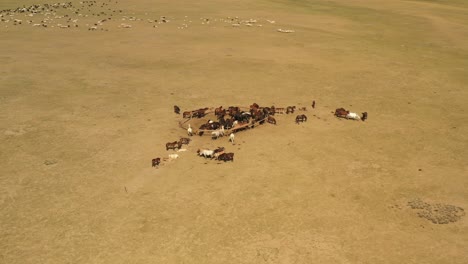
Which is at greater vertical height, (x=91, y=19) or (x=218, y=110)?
(x=91, y=19)

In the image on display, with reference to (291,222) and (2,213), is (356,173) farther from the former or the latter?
(2,213)

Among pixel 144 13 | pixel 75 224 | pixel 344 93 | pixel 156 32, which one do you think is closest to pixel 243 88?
pixel 344 93

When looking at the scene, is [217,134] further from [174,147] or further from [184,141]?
[174,147]

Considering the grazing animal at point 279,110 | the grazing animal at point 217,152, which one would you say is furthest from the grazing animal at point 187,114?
the grazing animal at point 279,110

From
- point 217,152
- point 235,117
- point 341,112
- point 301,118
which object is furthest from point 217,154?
point 341,112

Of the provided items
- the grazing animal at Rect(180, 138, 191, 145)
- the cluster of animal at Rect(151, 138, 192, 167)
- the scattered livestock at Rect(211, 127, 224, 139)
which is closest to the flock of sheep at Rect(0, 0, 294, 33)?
the scattered livestock at Rect(211, 127, 224, 139)

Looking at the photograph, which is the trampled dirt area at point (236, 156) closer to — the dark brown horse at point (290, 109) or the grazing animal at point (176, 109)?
the grazing animal at point (176, 109)
